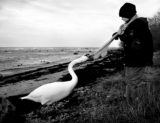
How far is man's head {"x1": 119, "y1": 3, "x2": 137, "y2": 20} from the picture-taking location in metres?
4.90

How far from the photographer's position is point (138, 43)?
4707 mm

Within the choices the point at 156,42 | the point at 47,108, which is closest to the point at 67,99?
the point at 47,108

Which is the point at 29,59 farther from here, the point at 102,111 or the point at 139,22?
the point at 139,22

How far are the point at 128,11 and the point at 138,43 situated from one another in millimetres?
833

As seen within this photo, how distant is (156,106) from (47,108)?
2.98 metres

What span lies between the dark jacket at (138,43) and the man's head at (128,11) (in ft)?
0.92

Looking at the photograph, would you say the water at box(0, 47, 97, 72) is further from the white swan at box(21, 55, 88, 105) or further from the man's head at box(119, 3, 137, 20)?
the man's head at box(119, 3, 137, 20)

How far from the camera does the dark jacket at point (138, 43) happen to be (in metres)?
4.70

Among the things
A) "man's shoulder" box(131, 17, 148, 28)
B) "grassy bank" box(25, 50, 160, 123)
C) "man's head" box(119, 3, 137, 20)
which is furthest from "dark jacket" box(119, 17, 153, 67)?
"grassy bank" box(25, 50, 160, 123)

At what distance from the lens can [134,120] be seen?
12.2ft

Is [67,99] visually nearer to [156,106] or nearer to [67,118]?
[67,118]

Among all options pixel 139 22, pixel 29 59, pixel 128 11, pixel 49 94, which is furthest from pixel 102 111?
pixel 29 59

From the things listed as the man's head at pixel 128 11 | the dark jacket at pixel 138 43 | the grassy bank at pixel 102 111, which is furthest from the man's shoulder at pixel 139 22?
the grassy bank at pixel 102 111

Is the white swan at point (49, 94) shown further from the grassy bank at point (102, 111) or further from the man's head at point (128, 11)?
the man's head at point (128, 11)
